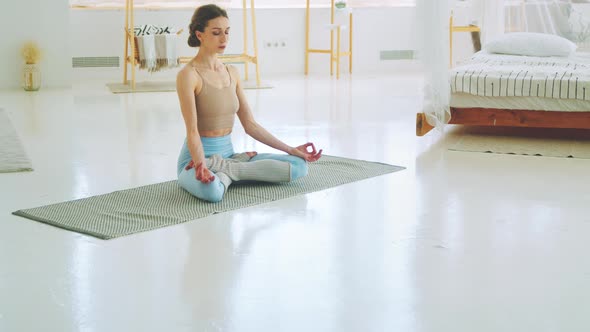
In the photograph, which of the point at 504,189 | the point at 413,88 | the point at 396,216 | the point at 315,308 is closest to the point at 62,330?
the point at 315,308

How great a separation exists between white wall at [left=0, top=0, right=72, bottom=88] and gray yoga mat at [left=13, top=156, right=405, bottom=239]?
408cm

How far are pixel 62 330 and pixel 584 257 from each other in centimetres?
158

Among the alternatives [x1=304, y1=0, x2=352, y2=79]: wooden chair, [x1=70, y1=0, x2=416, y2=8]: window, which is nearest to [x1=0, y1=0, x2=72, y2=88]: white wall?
[x1=70, y1=0, x2=416, y2=8]: window

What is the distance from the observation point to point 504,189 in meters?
3.50

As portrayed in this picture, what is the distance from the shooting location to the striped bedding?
440 centimetres

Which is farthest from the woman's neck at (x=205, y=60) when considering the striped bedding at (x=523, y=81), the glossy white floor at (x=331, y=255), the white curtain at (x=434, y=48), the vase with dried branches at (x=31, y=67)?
the vase with dried branches at (x=31, y=67)

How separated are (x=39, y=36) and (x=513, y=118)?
14.3 feet

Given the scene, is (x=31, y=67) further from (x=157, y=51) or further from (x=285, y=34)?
(x=285, y=34)

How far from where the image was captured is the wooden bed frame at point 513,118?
4.45 meters

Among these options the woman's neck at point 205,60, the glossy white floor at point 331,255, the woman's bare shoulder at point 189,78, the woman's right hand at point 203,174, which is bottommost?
the glossy white floor at point 331,255

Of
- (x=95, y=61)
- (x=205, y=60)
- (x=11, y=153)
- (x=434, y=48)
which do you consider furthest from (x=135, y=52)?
(x=205, y=60)

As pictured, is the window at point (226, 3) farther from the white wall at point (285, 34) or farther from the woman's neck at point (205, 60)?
the woman's neck at point (205, 60)

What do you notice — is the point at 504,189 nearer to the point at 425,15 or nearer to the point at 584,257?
the point at 584,257

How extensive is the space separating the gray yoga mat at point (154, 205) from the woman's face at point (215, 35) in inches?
23.0
